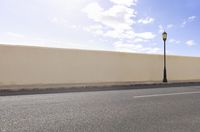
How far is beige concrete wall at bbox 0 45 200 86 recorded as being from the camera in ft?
47.5

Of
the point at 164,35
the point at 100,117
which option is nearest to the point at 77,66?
the point at 164,35

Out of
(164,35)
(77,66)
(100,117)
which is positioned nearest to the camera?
(100,117)

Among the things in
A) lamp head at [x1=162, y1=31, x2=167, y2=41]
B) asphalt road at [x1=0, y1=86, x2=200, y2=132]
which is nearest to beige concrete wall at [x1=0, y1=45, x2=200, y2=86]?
lamp head at [x1=162, y1=31, x2=167, y2=41]

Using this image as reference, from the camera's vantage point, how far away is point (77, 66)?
1650cm

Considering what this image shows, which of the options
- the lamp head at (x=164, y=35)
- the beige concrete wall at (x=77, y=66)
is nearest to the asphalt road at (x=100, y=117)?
the beige concrete wall at (x=77, y=66)

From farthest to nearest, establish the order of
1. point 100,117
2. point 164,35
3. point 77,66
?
point 164,35
point 77,66
point 100,117

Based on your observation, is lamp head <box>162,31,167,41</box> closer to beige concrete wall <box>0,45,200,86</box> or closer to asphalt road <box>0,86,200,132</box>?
beige concrete wall <box>0,45,200,86</box>

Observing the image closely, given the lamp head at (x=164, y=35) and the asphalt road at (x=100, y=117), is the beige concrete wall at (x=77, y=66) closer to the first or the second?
the lamp head at (x=164, y=35)

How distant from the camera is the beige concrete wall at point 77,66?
47.5ft

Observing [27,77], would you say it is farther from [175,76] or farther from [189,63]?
[189,63]

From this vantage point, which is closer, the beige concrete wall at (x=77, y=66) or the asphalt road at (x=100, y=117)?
the asphalt road at (x=100, y=117)

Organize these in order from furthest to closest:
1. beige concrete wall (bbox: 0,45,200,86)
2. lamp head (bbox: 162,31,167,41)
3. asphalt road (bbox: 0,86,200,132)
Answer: lamp head (bbox: 162,31,167,41)
beige concrete wall (bbox: 0,45,200,86)
asphalt road (bbox: 0,86,200,132)

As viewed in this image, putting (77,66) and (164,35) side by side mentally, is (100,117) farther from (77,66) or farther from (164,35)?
(164,35)

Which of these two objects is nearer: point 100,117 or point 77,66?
point 100,117
